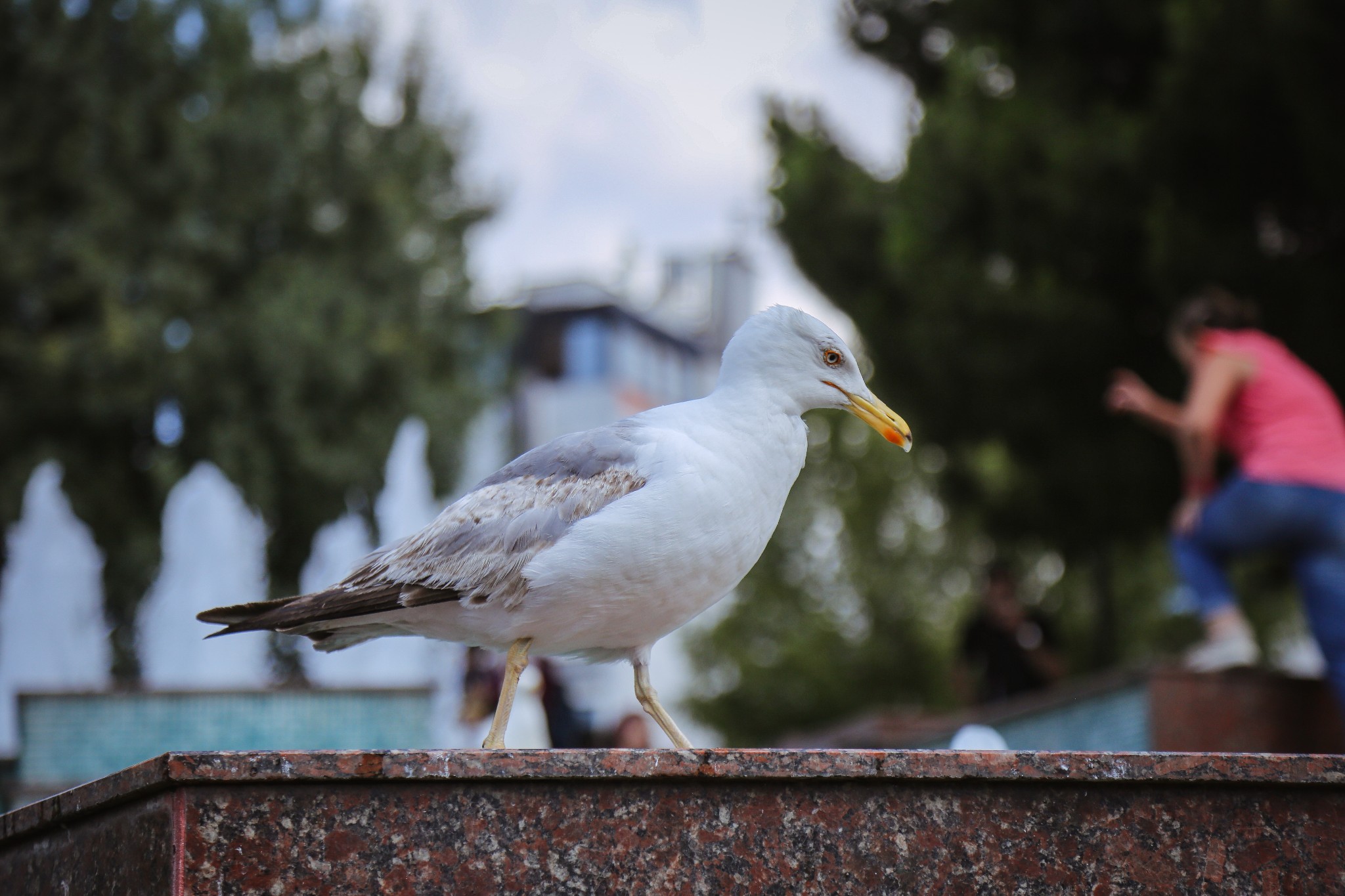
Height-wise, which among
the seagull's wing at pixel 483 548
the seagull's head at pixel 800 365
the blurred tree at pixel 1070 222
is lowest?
the seagull's wing at pixel 483 548

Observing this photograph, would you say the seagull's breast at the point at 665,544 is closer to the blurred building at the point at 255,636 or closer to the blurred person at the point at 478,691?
the blurred building at the point at 255,636

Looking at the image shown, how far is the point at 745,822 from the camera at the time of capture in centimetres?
273

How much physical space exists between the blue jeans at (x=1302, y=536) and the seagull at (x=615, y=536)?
314 centimetres

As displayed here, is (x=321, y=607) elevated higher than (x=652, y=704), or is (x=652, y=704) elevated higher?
(x=321, y=607)

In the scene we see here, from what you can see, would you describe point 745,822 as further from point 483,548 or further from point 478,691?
point 478,691

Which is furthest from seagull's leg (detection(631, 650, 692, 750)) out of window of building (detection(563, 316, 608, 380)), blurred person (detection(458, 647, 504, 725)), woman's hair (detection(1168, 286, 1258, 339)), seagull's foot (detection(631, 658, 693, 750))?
window of building (detection(563, 316, 608, 380))

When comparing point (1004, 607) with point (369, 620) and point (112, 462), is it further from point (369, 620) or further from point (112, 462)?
point (112, 462)

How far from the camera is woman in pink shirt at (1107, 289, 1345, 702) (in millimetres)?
5922

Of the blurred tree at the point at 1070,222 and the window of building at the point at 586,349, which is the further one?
the window of building at the point at 586,349

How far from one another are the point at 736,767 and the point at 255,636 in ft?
46.6

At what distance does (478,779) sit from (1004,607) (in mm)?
7087

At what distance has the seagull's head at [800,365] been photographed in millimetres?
3459

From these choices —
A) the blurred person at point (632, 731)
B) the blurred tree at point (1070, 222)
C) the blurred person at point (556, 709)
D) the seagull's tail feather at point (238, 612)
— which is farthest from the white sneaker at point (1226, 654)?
the seagull's tail feather at point (238, 612)

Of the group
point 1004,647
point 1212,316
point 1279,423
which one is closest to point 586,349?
point 1004,647
